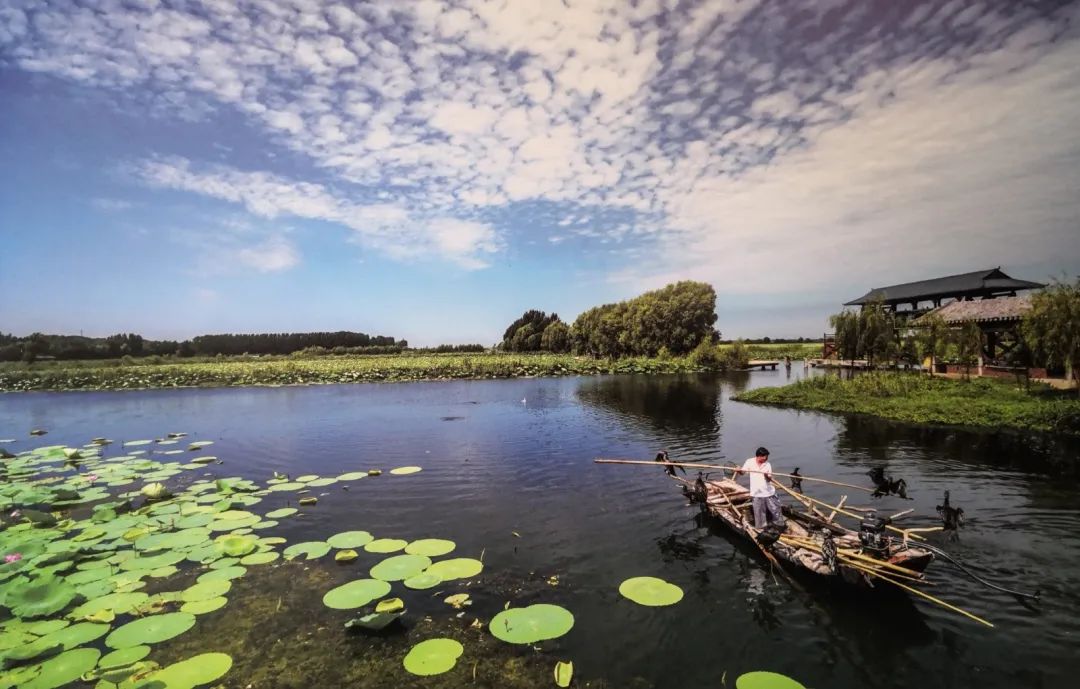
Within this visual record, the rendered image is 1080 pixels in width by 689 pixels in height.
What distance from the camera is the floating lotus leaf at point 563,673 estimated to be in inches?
230

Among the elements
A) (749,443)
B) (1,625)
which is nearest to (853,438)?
(749,443)

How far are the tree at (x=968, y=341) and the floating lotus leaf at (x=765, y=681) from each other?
97.7 ft

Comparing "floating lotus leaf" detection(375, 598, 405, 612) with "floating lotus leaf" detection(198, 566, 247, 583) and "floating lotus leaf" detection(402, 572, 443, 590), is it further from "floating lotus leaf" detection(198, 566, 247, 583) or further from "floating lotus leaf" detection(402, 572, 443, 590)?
"floating lotus leaf" detection(198, 566, 247, 583)

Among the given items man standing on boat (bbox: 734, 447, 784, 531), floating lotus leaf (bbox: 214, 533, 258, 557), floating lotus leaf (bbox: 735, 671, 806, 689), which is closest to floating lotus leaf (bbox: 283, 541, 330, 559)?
floating lotus leaf (bbox: 214, 533, 258, 557)

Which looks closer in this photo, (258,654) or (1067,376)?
(258,654)

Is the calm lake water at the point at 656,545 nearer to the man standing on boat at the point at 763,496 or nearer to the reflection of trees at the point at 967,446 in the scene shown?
the reflection of trees at the point at 967,446

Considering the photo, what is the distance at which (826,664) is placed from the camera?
6223mm

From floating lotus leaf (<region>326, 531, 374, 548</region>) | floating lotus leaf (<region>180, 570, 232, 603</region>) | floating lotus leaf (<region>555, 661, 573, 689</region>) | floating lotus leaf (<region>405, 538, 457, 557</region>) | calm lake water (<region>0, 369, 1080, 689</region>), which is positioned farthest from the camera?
floating lotus leaf (<region>326, 531, 374, 548</region>)

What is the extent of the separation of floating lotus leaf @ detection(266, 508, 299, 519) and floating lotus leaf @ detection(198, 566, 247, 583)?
2.83 m

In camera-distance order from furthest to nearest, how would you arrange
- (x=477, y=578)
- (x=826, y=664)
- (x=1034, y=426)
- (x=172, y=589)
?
(x=1034, y=426), (x=477, y=578), (x=172, y=589), (x=826, y=664)

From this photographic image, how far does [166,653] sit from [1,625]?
9.20 feet

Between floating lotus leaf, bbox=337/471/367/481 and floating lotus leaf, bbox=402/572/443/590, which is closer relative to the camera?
floating lotus leaf, bbox=402/572/443/590

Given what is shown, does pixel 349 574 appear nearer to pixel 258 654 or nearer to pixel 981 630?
pixel 258 654

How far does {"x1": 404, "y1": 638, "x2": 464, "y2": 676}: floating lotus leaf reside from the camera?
5.99 meters
